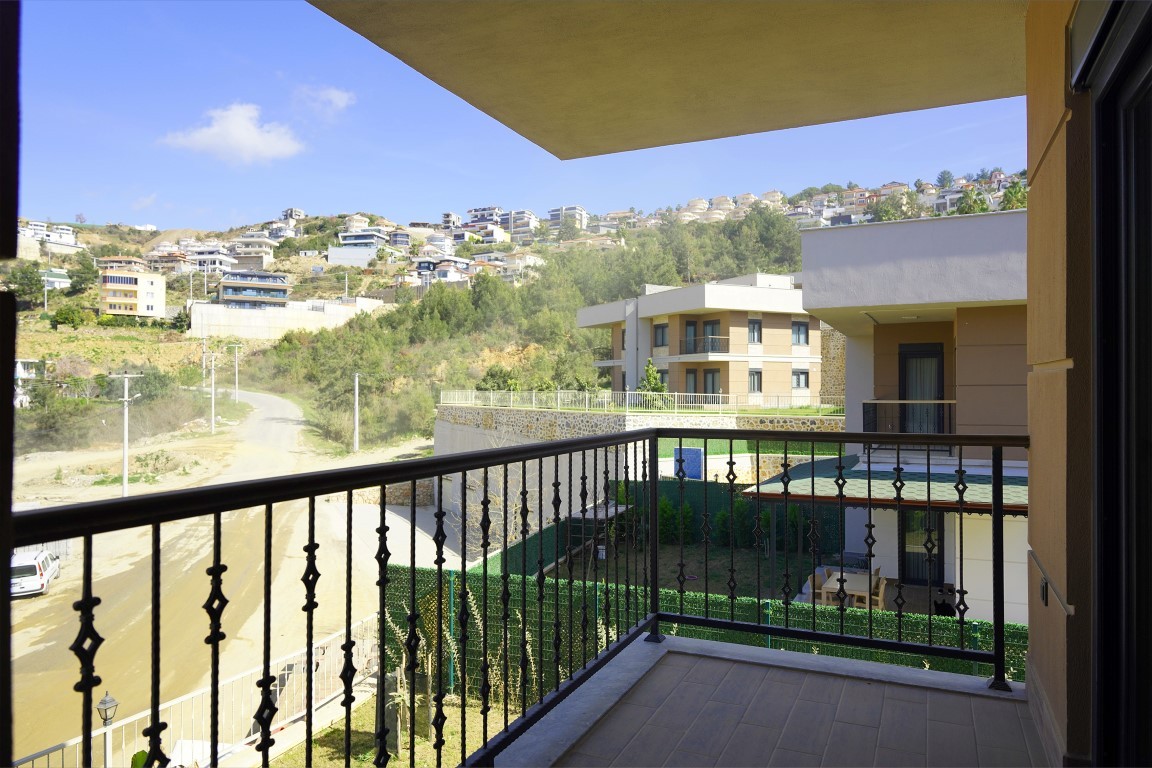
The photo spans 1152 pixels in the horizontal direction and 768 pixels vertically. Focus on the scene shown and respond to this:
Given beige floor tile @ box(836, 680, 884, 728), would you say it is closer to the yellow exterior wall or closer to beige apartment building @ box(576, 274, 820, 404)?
the yellow exterior wall

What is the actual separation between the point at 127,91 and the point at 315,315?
1206 inches

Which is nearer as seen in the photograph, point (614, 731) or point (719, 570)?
point (614, 731)

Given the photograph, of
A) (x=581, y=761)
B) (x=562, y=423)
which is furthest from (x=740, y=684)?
(x=562, y=423)

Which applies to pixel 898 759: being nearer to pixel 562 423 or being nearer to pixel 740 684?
pixel 740 684

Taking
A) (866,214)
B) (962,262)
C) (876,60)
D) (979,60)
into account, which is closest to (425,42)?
(876,60)

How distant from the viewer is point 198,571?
22.3 m

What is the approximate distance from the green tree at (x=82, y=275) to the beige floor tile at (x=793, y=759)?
36.3 m

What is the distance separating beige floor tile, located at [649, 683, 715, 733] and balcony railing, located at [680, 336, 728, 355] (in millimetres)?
22396

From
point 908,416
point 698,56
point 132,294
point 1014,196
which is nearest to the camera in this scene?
point 698,56

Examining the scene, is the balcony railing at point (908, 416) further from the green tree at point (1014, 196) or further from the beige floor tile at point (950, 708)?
the green tree at point (1014, 196)

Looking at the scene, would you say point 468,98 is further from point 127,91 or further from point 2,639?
point 127,91

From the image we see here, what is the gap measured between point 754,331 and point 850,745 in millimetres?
23674

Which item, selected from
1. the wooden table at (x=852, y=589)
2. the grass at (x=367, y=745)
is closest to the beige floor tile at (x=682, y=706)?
the grass at (x=367, y=745)

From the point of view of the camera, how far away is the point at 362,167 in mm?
69125
